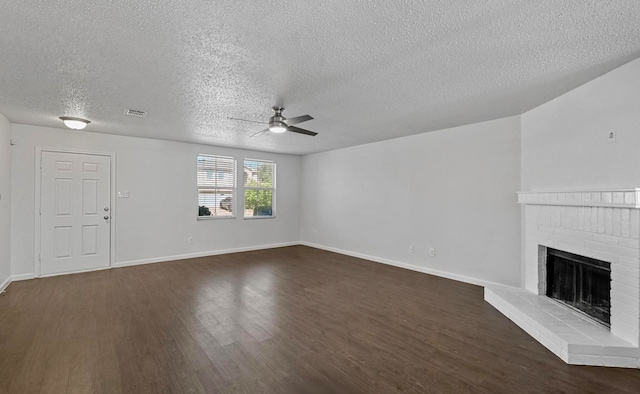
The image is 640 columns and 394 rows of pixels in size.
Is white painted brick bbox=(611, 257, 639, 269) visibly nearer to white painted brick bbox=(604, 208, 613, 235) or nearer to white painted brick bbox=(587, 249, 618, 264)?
white painted brick bbox=(587, 249, 618, 264)

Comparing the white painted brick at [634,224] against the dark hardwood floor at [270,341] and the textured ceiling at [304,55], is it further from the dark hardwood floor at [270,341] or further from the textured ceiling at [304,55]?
the textured ceiling at [304,55]

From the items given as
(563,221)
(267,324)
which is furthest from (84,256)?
(563,221)

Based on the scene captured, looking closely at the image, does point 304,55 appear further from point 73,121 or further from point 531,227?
point 73,121

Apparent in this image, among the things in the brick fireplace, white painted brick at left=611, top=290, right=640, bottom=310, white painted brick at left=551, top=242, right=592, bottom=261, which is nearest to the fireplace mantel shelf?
the brick fireplace

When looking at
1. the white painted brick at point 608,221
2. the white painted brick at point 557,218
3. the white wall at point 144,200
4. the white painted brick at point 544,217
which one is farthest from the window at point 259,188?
the white painted brick at point 608,221

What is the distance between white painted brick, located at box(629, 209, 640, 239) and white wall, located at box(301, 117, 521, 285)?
1567 mm

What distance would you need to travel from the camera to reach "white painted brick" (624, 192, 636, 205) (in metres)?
2.30

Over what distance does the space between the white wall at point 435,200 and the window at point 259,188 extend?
1415 mm

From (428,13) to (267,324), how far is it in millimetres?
2902

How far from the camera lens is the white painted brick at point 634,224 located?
7.56 feet

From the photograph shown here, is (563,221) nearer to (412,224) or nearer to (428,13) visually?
(412,224)

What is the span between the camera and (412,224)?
521cm

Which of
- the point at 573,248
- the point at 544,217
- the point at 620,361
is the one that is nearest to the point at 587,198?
the point at 573,248

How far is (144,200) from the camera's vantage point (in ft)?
18.1
